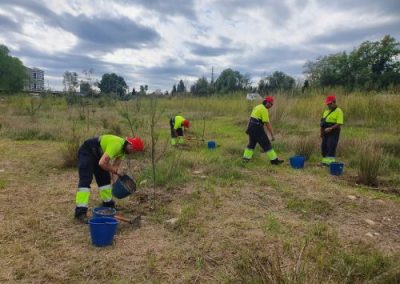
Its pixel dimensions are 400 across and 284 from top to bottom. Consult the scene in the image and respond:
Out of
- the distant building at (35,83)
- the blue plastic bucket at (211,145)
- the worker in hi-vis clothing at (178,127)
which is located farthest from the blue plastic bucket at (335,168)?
the distant building at (35,83)

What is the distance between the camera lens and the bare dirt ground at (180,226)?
310 centimetres

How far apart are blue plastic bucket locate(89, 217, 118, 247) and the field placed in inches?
3.6

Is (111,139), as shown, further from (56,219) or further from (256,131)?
(256,131)

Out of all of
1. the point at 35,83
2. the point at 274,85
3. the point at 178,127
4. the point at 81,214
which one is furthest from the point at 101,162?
the point at 35,83

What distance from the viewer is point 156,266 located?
3.14 meters

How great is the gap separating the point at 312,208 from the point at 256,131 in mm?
2950

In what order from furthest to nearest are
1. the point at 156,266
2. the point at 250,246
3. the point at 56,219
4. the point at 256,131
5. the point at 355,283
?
the point at 256,131 → the point at 56,219 → the point at 250,246 → the point at 156,266 → the point at 355,283

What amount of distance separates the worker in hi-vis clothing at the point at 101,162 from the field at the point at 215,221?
250mm

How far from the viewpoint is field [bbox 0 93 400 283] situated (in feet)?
9.89

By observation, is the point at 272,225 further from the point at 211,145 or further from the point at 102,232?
the point at 211,145

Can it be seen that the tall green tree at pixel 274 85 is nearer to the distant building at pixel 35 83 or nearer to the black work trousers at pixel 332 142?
the black work trousers at pixel 332 142

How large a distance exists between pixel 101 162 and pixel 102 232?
A: 0.88m

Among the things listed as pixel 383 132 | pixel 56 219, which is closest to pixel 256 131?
pixel 56 219

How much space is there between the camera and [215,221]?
4168mm
